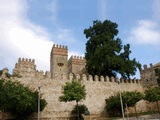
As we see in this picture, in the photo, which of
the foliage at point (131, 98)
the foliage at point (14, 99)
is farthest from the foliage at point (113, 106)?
the foliage at point (14, 99)

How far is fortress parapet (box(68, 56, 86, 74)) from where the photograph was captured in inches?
1818

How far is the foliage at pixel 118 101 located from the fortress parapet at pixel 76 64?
2228 centimetres

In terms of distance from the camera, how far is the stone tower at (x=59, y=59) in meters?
45.4

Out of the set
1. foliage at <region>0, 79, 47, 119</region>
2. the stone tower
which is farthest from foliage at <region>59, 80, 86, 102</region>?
the stone tower

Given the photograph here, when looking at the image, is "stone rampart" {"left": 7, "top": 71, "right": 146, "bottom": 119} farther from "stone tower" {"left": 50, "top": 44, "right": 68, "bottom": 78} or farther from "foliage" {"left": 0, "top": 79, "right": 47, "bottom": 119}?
"stone tower" {"left": 50, "top": 44, "right": 68, "bottom": 78}

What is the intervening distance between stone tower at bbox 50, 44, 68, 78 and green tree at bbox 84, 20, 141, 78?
14.9 m

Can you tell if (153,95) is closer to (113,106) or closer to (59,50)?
(113,106)

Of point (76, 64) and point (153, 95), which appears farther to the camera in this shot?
point (76, 64)

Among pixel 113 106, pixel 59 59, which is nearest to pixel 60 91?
pixel 113 106

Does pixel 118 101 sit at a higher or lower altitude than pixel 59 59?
lower

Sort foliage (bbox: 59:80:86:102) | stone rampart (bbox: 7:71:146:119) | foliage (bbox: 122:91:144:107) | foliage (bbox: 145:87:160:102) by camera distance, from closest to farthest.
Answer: foliage (bbox: 59:80:86:102) < foliage (bbox: 122:91:144:107) < stone rampart (bbox: 7:71:146:119) < foliage (bbox: 145:87:160:102)

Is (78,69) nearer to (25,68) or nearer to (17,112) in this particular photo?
(25,68)

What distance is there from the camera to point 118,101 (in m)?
22.2

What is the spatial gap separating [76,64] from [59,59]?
418 cm
